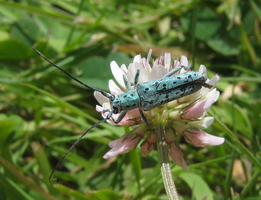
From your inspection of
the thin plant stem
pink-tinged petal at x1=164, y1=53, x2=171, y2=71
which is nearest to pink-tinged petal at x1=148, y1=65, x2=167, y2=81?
pink-tinged petal at x1=164, y1=53, x2=171, y2=71

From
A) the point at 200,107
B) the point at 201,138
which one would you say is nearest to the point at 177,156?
the point at 201,138

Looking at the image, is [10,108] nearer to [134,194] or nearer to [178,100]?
[134,194]

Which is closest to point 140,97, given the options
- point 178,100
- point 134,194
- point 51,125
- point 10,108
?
point 178,100

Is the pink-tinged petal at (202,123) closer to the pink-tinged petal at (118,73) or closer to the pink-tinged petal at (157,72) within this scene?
the pink-tinged petal at (157,72)

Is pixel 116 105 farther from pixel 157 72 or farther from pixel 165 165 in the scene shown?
pixel 165 165

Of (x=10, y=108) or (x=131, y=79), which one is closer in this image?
(x=131, y=79)

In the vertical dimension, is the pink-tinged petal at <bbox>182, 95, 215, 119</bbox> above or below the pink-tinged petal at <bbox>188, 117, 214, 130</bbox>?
above

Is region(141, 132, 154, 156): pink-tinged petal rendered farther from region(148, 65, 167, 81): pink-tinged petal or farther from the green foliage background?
the green foliage background
